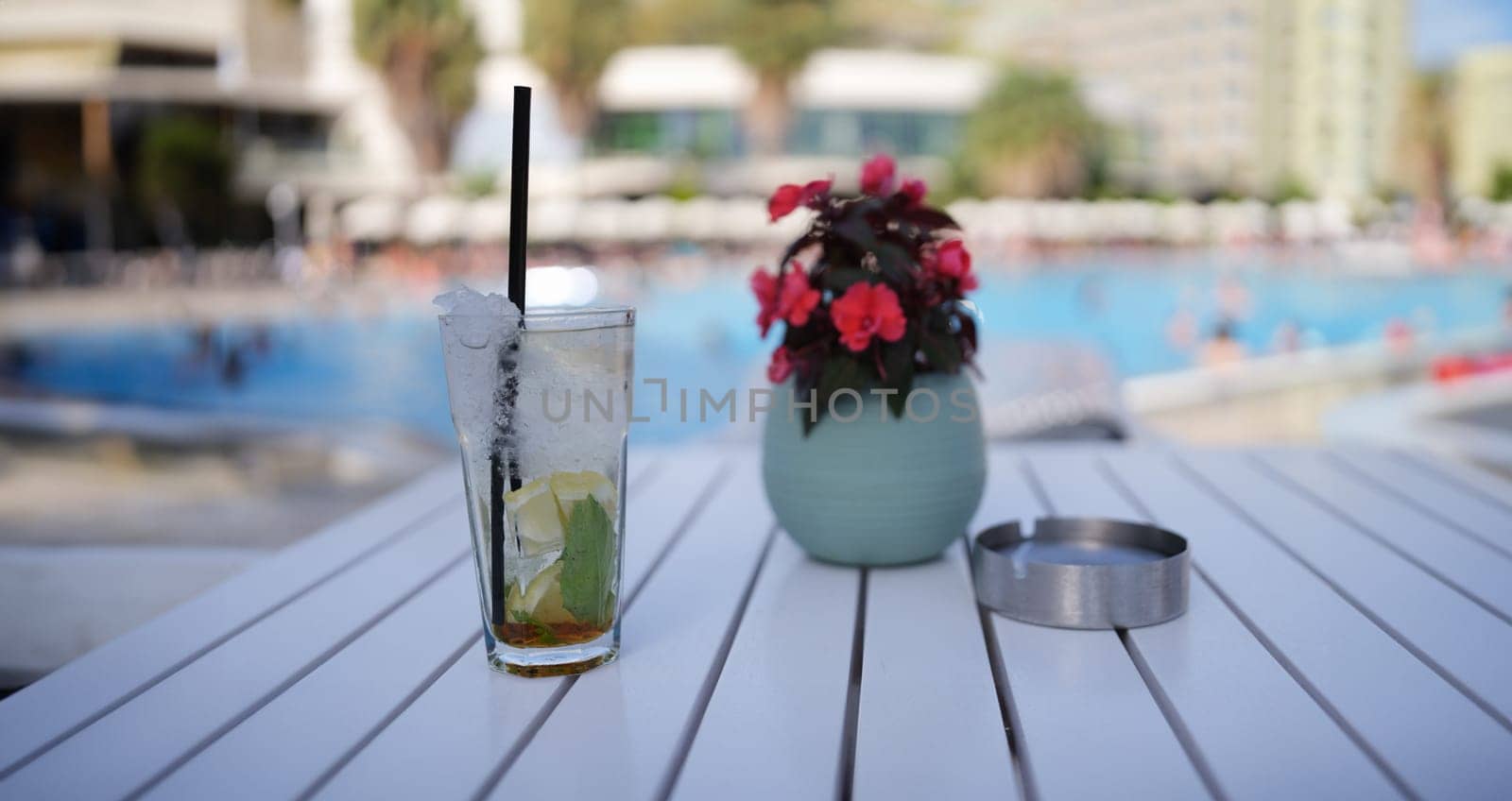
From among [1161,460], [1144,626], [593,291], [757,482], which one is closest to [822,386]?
[1144,626]

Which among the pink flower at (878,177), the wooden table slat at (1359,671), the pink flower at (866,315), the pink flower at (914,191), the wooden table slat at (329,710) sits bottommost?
the wooden table slat at (329,710)

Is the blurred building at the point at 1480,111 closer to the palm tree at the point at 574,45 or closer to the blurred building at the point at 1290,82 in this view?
the blurred building at the point at 1290,82

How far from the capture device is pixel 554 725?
75 cm

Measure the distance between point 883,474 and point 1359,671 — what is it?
407mm

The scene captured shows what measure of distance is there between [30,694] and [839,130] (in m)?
24.3

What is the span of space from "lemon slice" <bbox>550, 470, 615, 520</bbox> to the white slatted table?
126 mm

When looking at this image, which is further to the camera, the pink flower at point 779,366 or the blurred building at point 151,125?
the blurred building at point 151,125

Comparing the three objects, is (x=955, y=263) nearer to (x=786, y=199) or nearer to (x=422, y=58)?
(x=786, y=199)

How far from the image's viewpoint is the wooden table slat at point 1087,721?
0.66 meters

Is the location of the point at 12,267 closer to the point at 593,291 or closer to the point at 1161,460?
the point at 593,291

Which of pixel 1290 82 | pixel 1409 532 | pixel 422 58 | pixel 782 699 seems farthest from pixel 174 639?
pixel 1290 82

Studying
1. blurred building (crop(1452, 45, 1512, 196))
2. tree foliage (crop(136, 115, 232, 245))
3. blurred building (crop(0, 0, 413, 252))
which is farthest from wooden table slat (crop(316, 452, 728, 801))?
blurred building (crop(1452, 45, 1512, 196))

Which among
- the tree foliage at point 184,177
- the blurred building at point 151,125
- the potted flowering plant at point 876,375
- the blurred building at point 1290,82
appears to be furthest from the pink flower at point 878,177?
the blurred building at point 1290,82

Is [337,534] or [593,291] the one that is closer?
[337,534]
